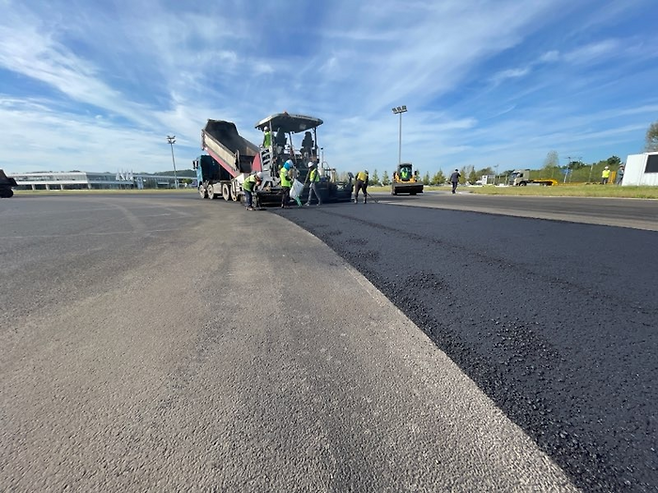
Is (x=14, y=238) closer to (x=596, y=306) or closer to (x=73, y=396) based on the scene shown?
(x=73, y=396)

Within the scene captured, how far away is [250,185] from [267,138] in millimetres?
2365

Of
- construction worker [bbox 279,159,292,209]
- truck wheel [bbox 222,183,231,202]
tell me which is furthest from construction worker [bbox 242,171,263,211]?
truck wheel [bbox 222,183,231,202]

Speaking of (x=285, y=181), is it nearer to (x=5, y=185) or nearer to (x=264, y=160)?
(x=264, y=160)

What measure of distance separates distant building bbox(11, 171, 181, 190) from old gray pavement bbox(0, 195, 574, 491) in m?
115

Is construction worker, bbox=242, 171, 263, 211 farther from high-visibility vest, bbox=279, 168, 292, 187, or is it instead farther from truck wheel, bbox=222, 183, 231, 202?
A: truck wheel, bbox=222, 183, 231, 202

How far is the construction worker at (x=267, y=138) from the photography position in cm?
1248

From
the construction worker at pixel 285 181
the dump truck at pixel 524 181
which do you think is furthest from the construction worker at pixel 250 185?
the dump truck at pixel 524 181

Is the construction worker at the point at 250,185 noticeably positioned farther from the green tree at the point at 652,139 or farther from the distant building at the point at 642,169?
the green tree at the point at 652,139

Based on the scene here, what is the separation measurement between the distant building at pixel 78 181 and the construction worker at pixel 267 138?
105541mm

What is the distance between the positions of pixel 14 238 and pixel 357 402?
8.58 metres

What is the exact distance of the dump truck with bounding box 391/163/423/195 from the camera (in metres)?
22.4

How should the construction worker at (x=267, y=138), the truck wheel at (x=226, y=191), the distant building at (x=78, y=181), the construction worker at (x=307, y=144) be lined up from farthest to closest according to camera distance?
the distant building at (x=78, y=181) → the truck wheel at (x=226, y=191) → the construction worker at (x=307, y=144) → the construction worker at (x=267, y=138)

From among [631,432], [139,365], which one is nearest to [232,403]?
[139,365]

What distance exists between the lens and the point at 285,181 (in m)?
11.9
